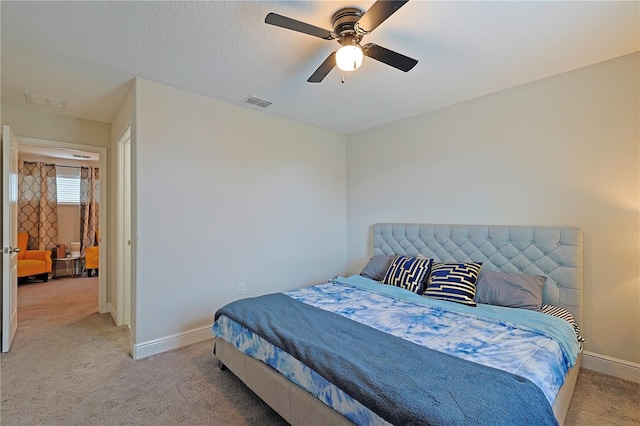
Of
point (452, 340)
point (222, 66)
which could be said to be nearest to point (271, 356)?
point (452, 340)

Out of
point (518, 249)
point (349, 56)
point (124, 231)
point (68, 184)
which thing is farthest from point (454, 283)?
point (68, 184)

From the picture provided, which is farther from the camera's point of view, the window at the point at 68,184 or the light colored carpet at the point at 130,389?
the window at the point at 68,184

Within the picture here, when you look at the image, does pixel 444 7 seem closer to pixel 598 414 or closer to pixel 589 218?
pixel 589 218

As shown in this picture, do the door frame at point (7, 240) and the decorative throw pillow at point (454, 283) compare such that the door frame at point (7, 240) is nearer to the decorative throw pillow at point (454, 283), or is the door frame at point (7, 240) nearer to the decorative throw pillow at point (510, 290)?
the decorative throw pillow at point (454, 283)

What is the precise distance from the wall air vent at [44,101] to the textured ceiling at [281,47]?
0.36ft

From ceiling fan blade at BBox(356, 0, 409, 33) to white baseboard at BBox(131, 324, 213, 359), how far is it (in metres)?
3.12

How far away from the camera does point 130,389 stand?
227 centimetres

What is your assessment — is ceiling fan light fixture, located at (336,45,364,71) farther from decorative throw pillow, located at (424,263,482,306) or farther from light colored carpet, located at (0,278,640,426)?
light colored carpet, located at (0,278,640,426)

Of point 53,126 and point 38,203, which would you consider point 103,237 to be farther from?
point 38,203

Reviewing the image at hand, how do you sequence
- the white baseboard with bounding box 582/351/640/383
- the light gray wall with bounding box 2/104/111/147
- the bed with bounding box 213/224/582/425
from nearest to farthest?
the bed with bounding box 213/224/582/425
the white baseboard with bounding box 582/351/640/383
the light gray wall with bounding box 2/104/111/147

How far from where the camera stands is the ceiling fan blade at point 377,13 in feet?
4.96

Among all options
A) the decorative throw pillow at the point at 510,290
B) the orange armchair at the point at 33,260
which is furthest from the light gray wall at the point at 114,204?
the decorative throw pillow at the point at 510,290

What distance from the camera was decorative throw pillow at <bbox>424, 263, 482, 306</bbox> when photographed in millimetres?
2660

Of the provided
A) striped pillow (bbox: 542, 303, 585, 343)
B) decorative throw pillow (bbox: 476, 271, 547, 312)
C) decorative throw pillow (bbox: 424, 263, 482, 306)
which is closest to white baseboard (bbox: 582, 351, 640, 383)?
striped pillow (bbox: 542, 303, 585, 343)
